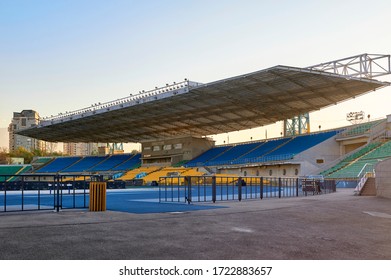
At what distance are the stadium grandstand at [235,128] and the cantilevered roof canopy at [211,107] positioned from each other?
0.10 metres

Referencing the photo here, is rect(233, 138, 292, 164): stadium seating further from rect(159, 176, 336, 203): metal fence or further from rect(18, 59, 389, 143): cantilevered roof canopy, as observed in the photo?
rect(159, 176, 336, 203): metal fence

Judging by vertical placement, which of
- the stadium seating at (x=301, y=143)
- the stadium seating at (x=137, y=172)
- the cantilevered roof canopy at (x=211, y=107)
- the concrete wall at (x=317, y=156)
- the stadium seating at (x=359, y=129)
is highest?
the cantilevered roof canopy at (x=211, y=107)

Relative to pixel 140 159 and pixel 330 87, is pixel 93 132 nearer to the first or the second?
pixel 140 159

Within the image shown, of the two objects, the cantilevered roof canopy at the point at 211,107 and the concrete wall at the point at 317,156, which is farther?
the concrete wall at the point at 317,156

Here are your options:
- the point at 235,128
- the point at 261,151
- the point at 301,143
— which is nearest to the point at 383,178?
the point at 301,143

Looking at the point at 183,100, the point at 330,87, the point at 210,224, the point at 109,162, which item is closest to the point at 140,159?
the point at 109,162

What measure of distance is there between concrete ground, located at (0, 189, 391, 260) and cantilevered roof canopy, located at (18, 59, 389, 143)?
1120 inches

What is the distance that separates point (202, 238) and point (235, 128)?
6336cm

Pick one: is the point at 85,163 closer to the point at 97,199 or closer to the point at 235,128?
the point at 235,128

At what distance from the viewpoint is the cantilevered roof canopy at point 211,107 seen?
4259 cm

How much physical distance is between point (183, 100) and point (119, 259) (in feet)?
152

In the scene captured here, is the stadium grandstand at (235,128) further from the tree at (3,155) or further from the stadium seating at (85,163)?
the tree at (3,155)

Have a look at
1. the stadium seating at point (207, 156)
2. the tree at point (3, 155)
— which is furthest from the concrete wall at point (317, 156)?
the tree at point (3, 155)
